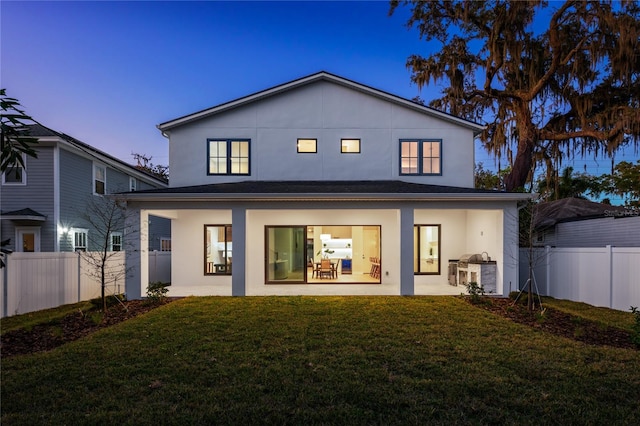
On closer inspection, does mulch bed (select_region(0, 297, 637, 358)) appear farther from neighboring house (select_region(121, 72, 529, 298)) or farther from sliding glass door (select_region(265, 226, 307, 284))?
sliding glass door (select_region(265, 226, 307, 284))

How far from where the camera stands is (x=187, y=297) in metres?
10.5

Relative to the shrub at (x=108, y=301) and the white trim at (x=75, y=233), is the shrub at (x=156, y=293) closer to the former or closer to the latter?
the shrub at (x=108, y=301)

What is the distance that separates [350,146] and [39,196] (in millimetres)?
11732

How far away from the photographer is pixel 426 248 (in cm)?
1314

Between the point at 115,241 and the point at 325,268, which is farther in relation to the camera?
the point at 115,241

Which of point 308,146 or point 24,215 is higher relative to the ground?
point 308,146

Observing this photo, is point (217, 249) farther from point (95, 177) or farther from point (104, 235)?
point (95, 177)

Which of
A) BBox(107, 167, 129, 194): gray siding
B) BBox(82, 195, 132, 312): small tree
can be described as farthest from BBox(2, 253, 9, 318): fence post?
BBox(107, 167, 129, 194): gray siding

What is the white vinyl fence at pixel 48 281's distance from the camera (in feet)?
26.7

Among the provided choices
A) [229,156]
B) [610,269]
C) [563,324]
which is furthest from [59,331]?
[610,269]

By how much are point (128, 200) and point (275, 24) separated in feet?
48.0

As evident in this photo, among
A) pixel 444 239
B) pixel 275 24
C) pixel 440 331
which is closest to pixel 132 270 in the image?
pixel 440 331

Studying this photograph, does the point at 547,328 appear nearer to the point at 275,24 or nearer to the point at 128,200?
the point at 128,200

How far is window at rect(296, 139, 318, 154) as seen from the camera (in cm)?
1266
